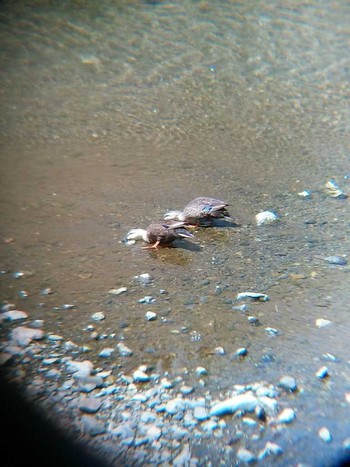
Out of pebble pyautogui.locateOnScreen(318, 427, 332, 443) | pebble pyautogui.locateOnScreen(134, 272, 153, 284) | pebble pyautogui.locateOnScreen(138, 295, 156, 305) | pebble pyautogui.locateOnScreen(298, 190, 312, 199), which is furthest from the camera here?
pebble pyautogui.locateOnScreen(298, 190, 312, 199)

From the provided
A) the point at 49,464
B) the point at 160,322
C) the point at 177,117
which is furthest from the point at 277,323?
the point at 177,117

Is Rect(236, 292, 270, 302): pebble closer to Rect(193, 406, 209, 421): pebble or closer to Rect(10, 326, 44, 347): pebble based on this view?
Rect(193, 406, 209, 421): pebble

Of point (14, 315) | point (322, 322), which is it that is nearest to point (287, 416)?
point (322, 322)

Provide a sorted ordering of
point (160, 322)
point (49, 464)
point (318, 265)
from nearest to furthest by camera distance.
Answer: point (49, 464) < point (160, 322) < point (318, 265)

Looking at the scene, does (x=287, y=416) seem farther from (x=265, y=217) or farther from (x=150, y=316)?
(x=265, y=217)

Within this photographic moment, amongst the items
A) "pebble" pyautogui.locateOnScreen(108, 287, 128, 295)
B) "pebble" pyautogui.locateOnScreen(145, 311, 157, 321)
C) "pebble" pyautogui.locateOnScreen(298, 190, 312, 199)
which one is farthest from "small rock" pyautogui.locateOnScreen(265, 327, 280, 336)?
"pebble" pyautogui.locateOnScreen(298, 190, 312, 199)

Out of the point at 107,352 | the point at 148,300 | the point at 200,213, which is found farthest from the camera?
the point at 200,213

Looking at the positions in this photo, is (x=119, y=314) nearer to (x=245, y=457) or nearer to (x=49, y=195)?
(x=245, y=457)
